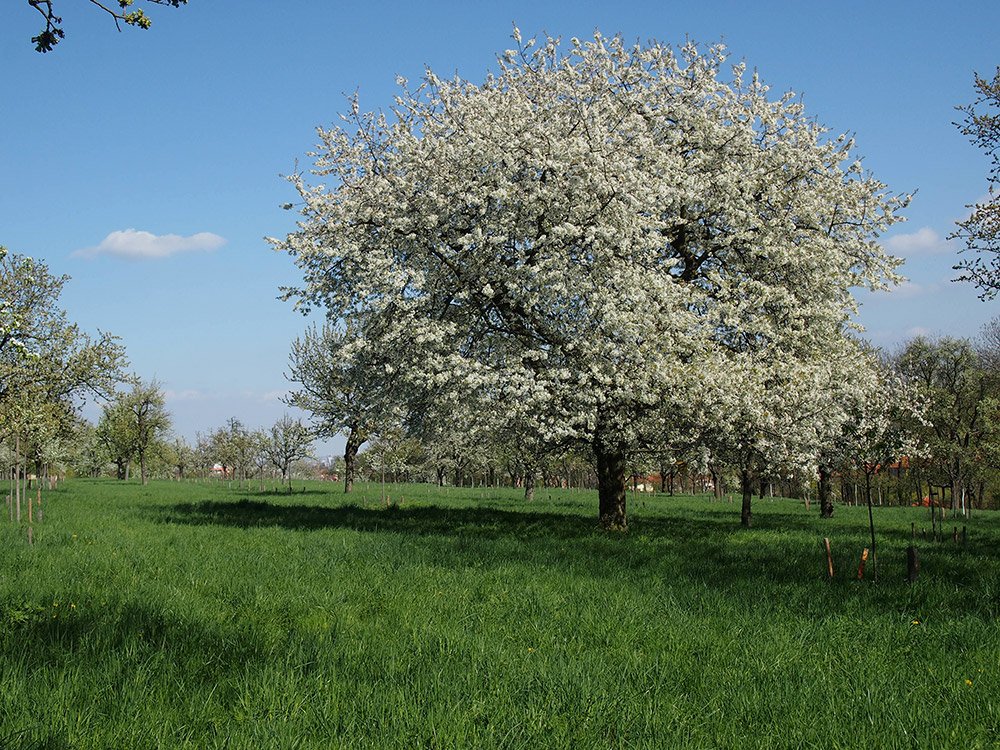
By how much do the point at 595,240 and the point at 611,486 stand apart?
8653 mm

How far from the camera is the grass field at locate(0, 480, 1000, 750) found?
6.06 m

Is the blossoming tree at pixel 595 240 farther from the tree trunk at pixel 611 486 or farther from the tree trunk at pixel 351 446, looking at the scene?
the tree trunk at pixel 351 446

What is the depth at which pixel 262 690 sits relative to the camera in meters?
6.54

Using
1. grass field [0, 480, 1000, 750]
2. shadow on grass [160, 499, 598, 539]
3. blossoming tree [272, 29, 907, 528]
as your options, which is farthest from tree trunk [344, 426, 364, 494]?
grass field [0, 480, 1000, 750]

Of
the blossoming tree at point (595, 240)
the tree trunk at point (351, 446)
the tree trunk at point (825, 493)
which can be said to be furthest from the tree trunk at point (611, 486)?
the tree trunk at point (351, 446)

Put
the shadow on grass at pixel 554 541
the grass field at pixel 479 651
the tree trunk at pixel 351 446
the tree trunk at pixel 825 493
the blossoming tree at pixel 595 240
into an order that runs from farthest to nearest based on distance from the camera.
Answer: the tree trunk at pixel 351 446 → the tree trunk at pixel 825 493 → the blossoming tree at pixel 595 240 → the shadow on grass at pixel 554 541 → the grass field at pixel 479 651

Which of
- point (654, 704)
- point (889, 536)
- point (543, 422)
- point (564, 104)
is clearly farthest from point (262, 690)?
point (889, 536)

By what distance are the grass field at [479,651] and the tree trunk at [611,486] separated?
316 inches

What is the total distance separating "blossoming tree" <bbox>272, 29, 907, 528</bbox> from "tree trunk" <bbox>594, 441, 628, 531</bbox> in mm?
57

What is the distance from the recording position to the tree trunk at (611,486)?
2370 cm

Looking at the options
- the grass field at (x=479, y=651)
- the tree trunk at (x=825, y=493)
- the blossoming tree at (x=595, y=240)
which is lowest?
the tree trunk at (x=825, y=493)

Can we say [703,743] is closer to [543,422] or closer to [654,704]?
[654,704]

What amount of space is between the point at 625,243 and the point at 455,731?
16033 mm

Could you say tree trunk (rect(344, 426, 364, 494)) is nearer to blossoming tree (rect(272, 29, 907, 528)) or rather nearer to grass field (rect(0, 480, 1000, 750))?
blossoming tree (rect(272, 29, 907, 528))
